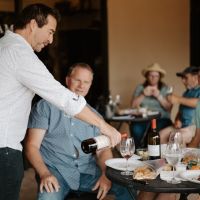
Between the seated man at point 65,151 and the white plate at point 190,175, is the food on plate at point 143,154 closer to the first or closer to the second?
the seated man at point 65,151

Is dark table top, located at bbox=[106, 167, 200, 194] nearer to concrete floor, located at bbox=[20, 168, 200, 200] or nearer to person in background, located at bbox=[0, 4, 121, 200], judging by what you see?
person in background, located at bbox=[0, 4, 121, 200]

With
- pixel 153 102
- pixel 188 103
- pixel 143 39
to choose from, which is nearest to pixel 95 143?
pixel 188 103

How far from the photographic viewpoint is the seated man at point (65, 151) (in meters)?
2.85

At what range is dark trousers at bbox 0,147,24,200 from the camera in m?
2.24

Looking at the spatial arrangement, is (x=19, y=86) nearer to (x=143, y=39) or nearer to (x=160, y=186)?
(x=160, y=186)

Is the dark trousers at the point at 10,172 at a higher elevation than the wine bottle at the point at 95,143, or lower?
lower

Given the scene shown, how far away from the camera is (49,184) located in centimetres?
268

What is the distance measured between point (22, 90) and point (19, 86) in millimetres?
32

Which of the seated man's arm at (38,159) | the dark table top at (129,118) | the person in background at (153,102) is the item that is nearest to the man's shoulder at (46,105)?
the seated man's arm at (38,159)

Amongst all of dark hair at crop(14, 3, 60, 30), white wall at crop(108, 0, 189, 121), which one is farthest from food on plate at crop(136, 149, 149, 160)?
white wall at crop(108, 0, 189, 121)

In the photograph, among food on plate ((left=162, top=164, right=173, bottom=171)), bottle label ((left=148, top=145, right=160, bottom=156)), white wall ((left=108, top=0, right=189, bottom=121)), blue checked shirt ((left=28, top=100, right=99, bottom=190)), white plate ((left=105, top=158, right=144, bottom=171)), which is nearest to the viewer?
food on plate ((left=162, top=164, right=173, bottom=171))

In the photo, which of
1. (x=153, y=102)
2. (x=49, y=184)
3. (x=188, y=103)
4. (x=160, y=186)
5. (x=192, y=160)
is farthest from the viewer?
(x=153, y=102)

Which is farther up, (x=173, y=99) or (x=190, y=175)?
(x=173, y=99)

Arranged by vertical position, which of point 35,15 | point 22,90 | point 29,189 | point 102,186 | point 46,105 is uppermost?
point 35,15
